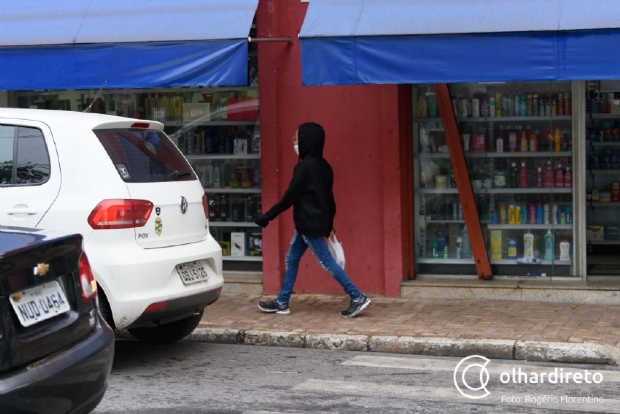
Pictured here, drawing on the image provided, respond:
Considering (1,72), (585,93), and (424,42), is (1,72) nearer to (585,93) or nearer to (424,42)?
(424,42)

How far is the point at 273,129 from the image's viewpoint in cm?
1027

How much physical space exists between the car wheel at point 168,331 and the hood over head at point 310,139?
196cm

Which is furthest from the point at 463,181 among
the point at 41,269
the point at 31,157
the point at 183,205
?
the point at 41,269

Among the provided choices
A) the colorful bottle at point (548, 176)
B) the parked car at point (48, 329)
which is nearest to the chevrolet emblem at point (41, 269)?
the parked car at point (48, 329)

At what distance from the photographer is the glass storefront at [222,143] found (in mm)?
10867

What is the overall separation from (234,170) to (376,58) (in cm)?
278

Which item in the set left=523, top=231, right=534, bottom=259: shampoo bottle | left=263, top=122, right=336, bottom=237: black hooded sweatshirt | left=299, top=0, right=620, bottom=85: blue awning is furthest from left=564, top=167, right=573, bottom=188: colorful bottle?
left=263, top=122, right=336, bottom=237: black hooded sweatshirt

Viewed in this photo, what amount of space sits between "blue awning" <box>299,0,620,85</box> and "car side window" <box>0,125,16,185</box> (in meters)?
2.99

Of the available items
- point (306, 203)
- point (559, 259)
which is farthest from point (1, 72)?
point (559, 259)

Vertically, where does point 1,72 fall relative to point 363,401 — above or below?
above

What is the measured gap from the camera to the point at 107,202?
6.77 metres

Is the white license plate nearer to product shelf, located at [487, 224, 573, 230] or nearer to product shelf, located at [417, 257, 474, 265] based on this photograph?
product shelf, located at [417, 257, 474, 265]

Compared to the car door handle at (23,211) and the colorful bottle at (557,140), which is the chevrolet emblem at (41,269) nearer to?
the car door handle at (23,211)

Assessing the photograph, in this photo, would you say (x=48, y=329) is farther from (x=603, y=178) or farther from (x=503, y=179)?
(x=603, y=178)
